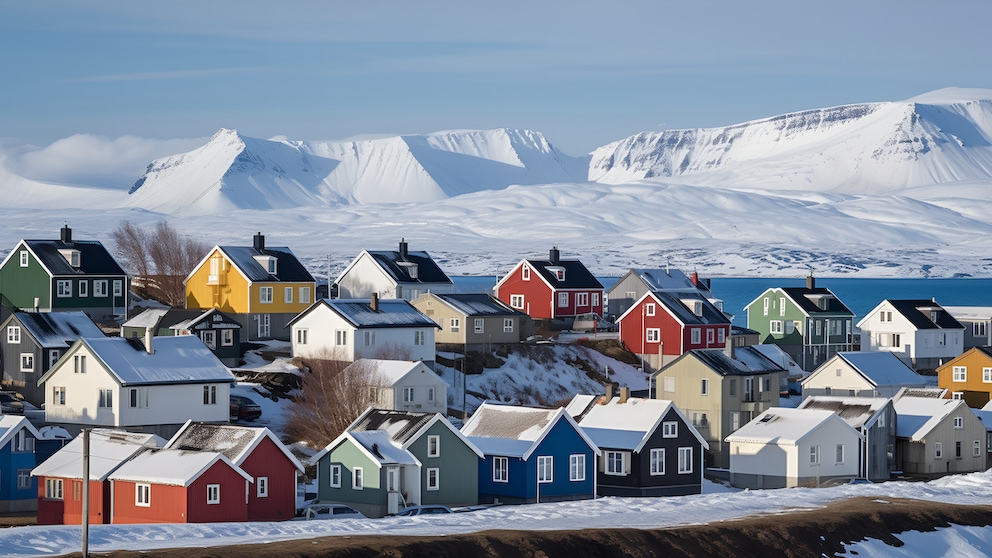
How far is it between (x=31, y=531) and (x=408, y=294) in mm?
64404

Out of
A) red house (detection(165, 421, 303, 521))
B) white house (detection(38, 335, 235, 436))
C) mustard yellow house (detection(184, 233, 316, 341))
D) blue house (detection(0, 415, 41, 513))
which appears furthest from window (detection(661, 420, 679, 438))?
mustard yellow house (detection(184, 233, 316, 341))

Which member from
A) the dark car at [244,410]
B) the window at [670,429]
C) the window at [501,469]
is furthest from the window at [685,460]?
the dark car at [244,410]

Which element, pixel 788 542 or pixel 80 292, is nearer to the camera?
pixel 788 542

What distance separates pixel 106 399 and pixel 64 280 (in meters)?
29.3

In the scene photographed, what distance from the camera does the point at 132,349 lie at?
63.3 metres

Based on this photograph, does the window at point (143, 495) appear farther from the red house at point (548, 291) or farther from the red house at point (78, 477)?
the red house at point (548, 291)

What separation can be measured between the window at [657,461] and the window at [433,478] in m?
10.4

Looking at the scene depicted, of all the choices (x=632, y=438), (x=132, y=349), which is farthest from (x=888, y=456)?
(x=132, y=349)

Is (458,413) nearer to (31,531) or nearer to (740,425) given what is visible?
(740,425)

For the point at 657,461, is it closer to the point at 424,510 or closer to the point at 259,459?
the point at 424,510

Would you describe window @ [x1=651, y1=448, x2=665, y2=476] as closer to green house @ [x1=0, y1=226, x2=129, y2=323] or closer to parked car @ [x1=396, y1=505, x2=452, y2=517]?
parked car @ [x1=396, y1=505, x2=452, y2=517]

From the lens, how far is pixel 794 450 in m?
64.2

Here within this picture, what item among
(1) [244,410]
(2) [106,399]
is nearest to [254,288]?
(1) [244,410]

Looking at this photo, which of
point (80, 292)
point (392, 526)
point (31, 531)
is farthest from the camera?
point (80, 292)
